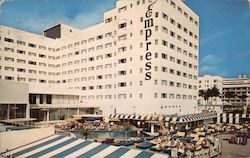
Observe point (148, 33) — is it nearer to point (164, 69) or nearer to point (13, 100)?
point (164, 69)

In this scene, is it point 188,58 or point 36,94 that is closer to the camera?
point 36,94

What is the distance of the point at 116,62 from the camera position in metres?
18.9

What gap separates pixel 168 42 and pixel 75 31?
9987 millimetres

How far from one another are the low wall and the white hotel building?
518 cm

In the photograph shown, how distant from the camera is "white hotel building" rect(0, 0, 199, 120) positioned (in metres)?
16.5

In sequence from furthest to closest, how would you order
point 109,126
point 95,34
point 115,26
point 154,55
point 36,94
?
point 95,34 < point 115,26 < point 36,94 < point 154,55 < point 109,126

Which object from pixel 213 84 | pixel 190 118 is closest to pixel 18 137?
pixel 190 118

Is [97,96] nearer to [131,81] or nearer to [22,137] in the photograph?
[131,81]

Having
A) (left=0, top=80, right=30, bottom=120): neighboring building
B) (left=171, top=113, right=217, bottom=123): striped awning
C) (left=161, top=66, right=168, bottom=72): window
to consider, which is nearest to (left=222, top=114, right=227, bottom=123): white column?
(left=171, top=113, right=217, bottom=123): striped awning

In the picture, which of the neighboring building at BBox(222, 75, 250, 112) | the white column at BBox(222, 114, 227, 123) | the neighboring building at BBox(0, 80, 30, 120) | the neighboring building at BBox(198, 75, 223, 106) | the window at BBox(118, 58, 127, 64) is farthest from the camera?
the white column at BBox(222, 114, 227, 123)

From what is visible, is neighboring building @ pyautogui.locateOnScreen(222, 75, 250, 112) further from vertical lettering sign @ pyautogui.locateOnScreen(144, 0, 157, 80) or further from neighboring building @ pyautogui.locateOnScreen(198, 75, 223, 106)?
vertical lettering sign @ pyautogui.locateOnScreen(144, 0, 157, 80)

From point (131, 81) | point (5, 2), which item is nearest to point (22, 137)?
point (5, 2)

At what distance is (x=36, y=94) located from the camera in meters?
17.7

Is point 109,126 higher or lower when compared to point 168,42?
lower
